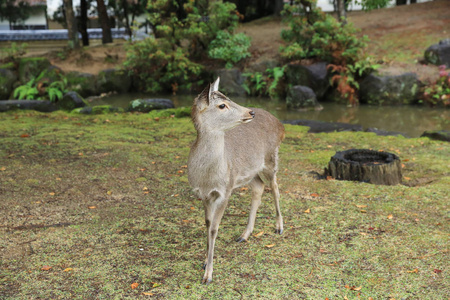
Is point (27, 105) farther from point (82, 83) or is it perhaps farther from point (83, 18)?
point (83, 18)

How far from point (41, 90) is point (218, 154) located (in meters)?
15.8

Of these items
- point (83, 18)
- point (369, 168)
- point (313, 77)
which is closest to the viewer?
point (369, 168)

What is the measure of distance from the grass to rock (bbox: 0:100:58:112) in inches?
233

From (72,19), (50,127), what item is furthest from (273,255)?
(72,19)

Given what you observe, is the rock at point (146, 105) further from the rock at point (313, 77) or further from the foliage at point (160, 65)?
the rock at point (313, 77)

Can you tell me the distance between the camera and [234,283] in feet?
14.1

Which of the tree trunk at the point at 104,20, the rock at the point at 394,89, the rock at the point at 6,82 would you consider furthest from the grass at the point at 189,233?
the tree trunk at the point at 104,20

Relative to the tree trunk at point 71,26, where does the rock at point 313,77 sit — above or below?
below

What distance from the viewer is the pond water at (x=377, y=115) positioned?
46.1ft

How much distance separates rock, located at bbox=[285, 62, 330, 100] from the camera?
1859 centimetres

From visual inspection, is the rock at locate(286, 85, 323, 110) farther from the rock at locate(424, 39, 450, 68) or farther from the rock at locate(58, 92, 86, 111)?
the rock at locate(58, 92, 86, 111)

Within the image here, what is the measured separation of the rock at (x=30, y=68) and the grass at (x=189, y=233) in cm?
1230

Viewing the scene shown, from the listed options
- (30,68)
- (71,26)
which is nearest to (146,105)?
(30,68)

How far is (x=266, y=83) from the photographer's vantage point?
65.8ft
